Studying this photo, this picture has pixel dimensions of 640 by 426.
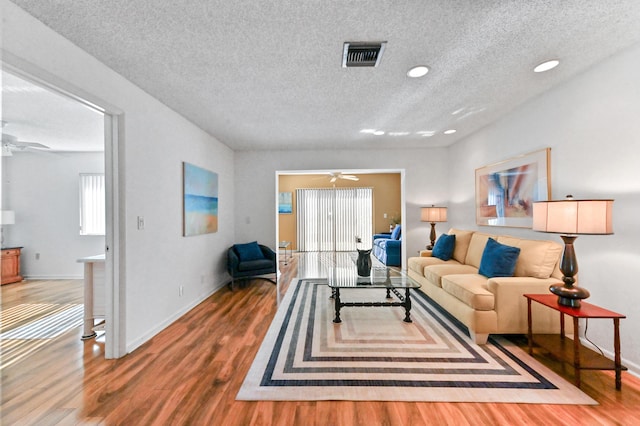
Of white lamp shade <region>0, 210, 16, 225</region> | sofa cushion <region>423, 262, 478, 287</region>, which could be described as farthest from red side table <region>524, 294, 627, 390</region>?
white lamp shade <region>0, 210, 16, 225</region>

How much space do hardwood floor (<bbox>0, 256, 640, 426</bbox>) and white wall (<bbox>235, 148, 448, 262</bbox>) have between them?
2.86 m

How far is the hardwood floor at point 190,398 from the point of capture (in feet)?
5.27

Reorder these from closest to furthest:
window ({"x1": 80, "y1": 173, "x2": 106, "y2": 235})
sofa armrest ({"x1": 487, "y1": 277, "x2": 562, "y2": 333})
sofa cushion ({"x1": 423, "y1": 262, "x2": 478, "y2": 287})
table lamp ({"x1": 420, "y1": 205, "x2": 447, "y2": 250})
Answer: sofa armrest ({"x1": 487, "y1": 277, "x2": 562, "y2": 333}) < sofa cushion ({"x1": 423, "y1": 262, "x2": 478, "y2": 287}) < table lamp ({"x1": 420, "y1": 205, "x2": 447, "y2": 250}) < window ({"x1": 80, "y1": 173, "x2": 106, "y2": 235})

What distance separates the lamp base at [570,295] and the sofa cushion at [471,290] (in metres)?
0.50

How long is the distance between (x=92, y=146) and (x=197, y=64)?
14.1 feet

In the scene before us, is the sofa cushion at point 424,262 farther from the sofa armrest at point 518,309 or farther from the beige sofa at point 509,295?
the sofa armrest at point 518,309

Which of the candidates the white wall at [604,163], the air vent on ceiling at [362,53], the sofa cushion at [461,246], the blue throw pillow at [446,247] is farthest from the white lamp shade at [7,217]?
the white wall at [604,163]

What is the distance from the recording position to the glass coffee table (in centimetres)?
298

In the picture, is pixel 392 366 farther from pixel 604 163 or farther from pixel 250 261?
pixel 250 261

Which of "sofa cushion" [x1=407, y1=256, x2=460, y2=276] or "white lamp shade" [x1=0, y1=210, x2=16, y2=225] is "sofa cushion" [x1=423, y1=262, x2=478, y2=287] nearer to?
"sofa cushion" [x1=407, y1=256, x2=460, y2=276]

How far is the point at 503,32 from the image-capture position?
1.84m

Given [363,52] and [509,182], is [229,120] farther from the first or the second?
[509,182]

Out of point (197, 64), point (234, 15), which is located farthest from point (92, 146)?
point (234, 15)

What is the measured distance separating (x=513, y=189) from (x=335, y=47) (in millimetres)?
2959
